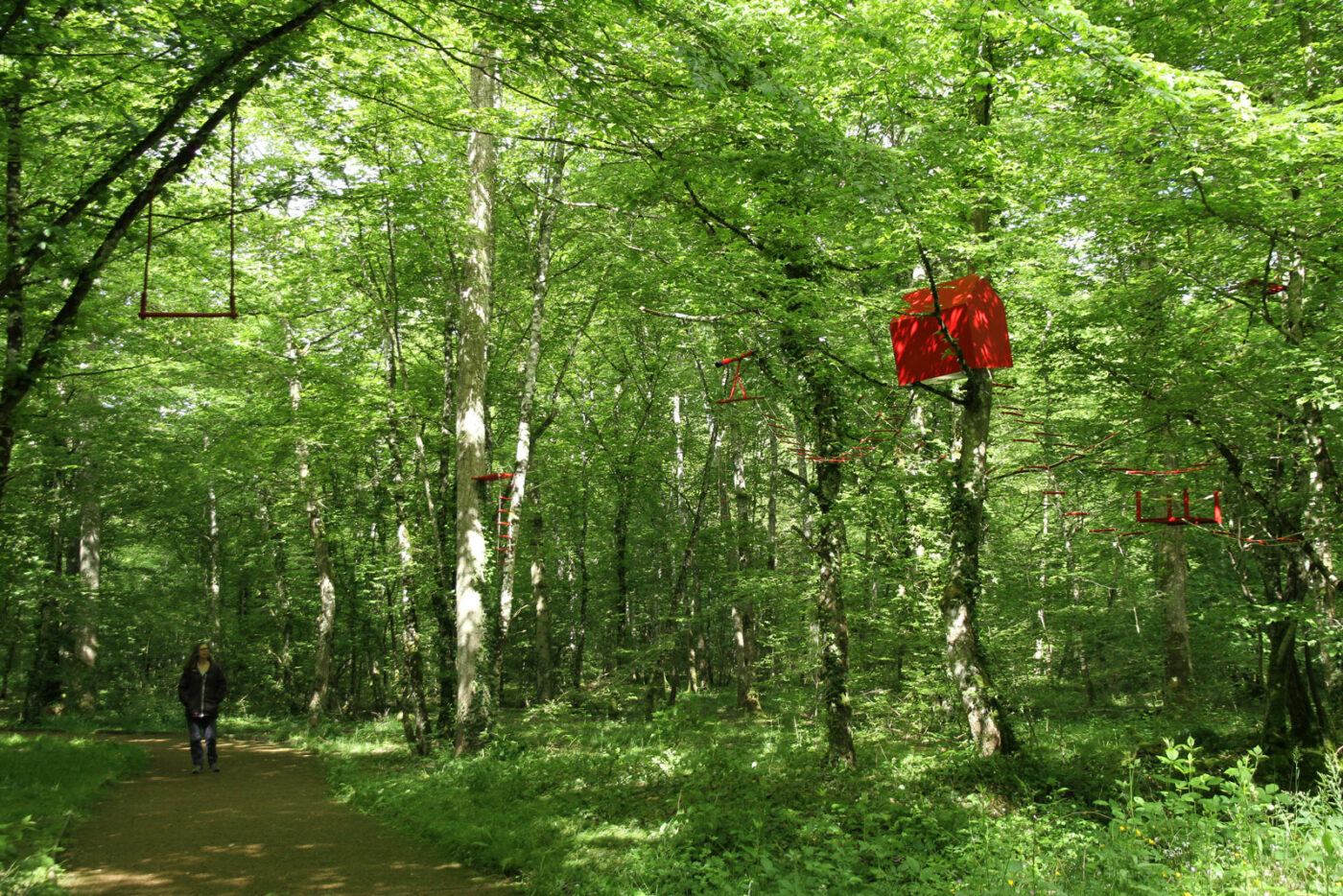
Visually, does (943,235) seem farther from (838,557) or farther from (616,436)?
(616,436)

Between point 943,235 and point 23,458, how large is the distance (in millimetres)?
19217

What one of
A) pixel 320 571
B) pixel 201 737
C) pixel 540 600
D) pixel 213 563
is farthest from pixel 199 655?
pixel 213 563

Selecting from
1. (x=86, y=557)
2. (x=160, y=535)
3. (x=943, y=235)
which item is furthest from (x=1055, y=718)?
(x=160, y=535)

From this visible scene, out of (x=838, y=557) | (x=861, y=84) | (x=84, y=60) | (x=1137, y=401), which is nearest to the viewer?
(x=84, y=60)

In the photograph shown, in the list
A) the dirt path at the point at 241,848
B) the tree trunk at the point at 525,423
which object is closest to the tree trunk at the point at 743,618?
the tree trunk at the point at 525,423

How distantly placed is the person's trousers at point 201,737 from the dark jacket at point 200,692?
0.30 feet

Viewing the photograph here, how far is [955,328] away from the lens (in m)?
7.84

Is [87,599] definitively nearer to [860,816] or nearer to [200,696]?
[200,696]

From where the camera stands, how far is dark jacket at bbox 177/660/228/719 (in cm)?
965

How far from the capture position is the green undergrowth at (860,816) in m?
4.03

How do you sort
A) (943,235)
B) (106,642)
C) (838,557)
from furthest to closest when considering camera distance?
(106,642) < (838,557) < (943,235)

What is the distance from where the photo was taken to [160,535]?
2741cm

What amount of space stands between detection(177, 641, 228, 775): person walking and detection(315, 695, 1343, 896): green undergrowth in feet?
5.60

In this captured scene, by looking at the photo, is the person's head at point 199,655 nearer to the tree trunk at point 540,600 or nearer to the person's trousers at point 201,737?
the person's trousers at point 201,737
